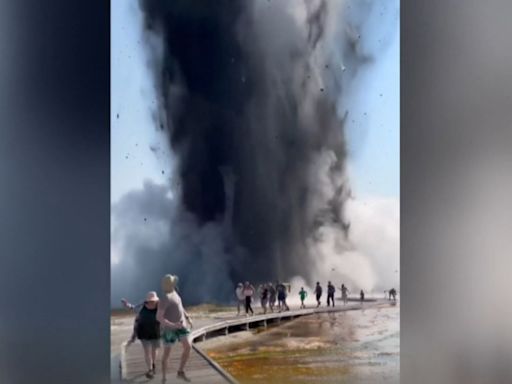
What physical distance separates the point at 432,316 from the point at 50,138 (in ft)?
6.75

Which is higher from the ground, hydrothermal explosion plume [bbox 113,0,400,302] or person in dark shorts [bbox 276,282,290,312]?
hydrothermal explosion plume [bbox 113,0,400,302]

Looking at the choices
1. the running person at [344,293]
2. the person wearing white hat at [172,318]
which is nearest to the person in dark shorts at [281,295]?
the running person at [344,293]

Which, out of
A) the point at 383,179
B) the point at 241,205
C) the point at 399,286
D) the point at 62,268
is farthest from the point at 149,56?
the point at 399,286

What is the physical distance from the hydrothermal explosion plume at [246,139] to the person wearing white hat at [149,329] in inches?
5.2

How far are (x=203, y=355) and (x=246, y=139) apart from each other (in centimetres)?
108

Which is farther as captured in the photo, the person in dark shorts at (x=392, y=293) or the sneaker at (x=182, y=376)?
the person in dark shorts at (x=392, y=293)

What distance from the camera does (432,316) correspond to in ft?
8.84

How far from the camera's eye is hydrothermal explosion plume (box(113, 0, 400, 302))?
260 centimetres

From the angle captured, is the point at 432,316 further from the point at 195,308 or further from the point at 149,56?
the point at 149,56

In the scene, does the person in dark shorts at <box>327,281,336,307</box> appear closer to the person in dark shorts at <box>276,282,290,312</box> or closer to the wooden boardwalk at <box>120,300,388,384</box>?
the wooden boardwalk at <box>120,300,388,384</box>

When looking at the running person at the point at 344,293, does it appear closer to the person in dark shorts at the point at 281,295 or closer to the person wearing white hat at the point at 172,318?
the person in dark shorts at the point at 281,295

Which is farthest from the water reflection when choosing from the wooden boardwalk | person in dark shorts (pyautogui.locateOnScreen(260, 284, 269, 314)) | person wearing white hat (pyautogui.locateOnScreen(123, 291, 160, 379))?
person wearing white hat (pyautogui.locateOnScreen(123, 291, 160, 379))

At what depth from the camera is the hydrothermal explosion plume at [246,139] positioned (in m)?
2.60

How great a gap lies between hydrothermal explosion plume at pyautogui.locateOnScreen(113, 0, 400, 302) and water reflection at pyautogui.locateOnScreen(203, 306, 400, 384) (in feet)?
0.85
